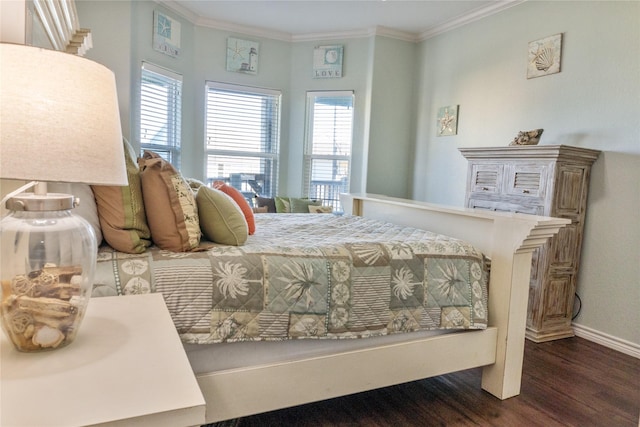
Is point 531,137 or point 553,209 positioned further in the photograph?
point 531,137

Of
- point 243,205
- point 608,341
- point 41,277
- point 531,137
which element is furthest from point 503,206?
point 41,277

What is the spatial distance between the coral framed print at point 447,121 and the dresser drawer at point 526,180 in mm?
1279

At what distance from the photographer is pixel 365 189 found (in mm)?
4730

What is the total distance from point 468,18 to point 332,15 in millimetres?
1384

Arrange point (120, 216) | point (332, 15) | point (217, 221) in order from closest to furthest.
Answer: point (120, 216), point (217, 221), point (332, 15)

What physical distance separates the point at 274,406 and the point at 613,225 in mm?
2670

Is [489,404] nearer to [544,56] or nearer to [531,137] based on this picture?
[531,137]

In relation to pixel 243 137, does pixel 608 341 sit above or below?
below

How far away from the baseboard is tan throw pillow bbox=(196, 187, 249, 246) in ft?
8.83

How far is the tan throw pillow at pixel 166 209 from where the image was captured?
61.4 inches

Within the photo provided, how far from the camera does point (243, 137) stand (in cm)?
482

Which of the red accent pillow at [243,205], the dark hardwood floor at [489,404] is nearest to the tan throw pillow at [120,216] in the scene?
the red accent pillow at [243,205]

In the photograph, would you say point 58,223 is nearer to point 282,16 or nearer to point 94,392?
point 94,392

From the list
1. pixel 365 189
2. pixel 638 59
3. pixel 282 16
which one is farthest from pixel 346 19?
pixel 638 59
